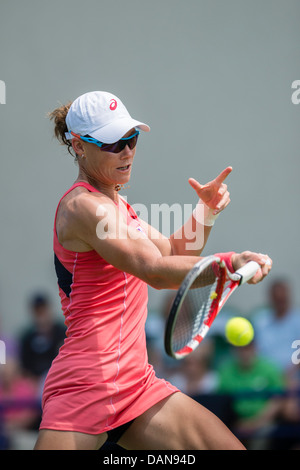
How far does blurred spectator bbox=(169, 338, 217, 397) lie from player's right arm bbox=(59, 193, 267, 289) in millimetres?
2429

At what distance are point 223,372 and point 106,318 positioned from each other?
2.36 meters

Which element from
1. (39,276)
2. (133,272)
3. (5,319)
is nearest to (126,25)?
(39,276)

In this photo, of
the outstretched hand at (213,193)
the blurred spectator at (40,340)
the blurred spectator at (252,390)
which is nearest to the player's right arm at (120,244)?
the outstretched hand at (213,193)

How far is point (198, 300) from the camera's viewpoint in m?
2.51

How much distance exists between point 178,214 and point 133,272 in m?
3.25

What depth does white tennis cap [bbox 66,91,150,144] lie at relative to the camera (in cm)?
263

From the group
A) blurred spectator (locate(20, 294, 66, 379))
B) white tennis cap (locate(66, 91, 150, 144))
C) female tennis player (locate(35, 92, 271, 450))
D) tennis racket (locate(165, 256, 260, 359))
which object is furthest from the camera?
blurred spectator (locate(20, 294, 66, 379))

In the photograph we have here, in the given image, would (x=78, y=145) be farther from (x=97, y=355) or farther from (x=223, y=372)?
(x=223, y=372)

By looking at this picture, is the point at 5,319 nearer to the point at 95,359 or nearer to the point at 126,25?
the point at 126,25

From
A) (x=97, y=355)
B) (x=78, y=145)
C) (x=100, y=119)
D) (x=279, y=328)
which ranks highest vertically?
(x=100, y=119)

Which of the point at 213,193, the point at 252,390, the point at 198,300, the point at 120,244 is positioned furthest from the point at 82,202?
the point at 252,390

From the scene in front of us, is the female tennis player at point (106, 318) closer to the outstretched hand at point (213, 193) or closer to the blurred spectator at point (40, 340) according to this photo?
the outstretched hand at point (213, 193)

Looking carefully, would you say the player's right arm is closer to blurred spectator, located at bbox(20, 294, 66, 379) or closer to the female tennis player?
the female tennis player

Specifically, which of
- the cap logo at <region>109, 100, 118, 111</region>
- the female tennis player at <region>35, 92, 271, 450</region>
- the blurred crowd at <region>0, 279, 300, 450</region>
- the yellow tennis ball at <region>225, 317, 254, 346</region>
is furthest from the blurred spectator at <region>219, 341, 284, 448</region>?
the cap logo at <region>109, 100, 118, 111</region>
